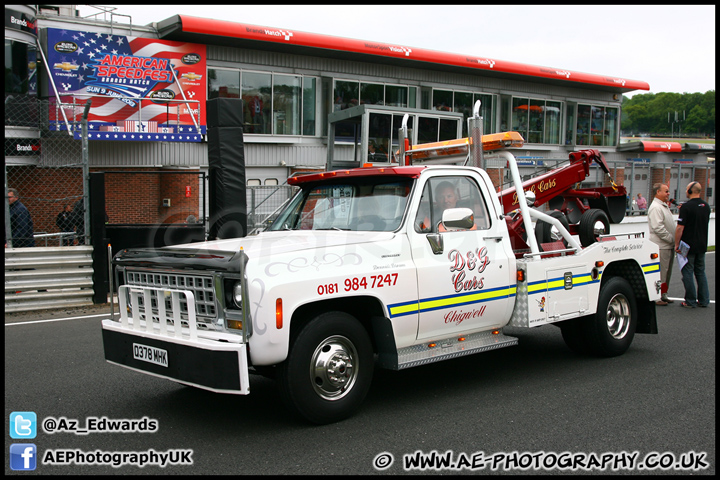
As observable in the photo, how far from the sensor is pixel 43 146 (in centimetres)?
1995

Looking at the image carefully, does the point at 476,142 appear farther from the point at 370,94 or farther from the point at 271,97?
the point at 370,94

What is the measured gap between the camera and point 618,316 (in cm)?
742

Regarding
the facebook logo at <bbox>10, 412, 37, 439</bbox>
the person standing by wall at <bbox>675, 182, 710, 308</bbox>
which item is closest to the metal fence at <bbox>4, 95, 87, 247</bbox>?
the facebook logo at <bbox>10, 412, 37, 439</bbox>

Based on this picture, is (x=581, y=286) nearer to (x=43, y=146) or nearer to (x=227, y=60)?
(x=43, y=146)

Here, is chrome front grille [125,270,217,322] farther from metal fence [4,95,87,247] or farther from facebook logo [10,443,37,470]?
metal fence [4,95,87,247]

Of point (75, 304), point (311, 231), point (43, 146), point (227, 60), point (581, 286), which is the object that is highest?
point (227, 60)

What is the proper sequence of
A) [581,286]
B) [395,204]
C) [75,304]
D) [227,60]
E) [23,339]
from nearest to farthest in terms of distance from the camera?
1. [395,204]
2. [581,286]
3. [23,339]
4. [75,304]
5. [227,60]

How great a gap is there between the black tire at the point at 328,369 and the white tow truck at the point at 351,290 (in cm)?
1

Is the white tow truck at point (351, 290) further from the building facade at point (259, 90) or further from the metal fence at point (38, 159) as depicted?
the metal fence at point (38, 159)

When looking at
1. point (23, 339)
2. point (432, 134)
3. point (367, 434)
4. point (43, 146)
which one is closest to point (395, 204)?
point (367, 434)

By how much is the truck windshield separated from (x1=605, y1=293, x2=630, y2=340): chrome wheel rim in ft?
9.92

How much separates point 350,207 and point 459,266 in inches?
44.2

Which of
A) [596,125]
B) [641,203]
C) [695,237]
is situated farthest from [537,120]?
[695,237]

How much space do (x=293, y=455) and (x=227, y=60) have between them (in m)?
21.1
